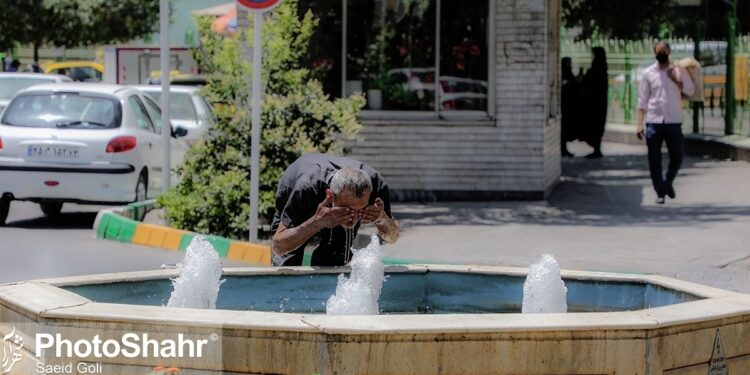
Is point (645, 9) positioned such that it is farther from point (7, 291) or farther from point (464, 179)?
point (7, 291)

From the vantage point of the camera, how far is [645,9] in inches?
1016

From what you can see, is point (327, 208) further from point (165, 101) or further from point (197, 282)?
point (165, 101)

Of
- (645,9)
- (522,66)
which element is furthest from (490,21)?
(645,9)

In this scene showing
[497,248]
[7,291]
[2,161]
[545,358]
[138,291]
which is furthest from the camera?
[2,161]

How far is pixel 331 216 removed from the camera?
6414 mm

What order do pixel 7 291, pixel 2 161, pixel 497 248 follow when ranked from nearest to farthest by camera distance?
pixel 7 291 → pixel 497 248 → pixel 2 161

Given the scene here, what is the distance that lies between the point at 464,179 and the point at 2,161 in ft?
17.0

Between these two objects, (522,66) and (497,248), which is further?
(522,66)

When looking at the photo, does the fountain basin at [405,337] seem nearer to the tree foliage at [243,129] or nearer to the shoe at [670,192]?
the tree foliage at [243,129]

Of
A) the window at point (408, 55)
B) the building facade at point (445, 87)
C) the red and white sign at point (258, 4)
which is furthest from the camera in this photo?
the window at point (408, 55)

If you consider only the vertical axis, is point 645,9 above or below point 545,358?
above

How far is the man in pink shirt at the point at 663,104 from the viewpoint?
15.6 m

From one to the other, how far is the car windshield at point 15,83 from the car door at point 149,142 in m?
8.18

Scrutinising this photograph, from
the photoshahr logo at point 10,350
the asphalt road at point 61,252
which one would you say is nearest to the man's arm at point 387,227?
Result: the photoshahr logo at point 10,350
